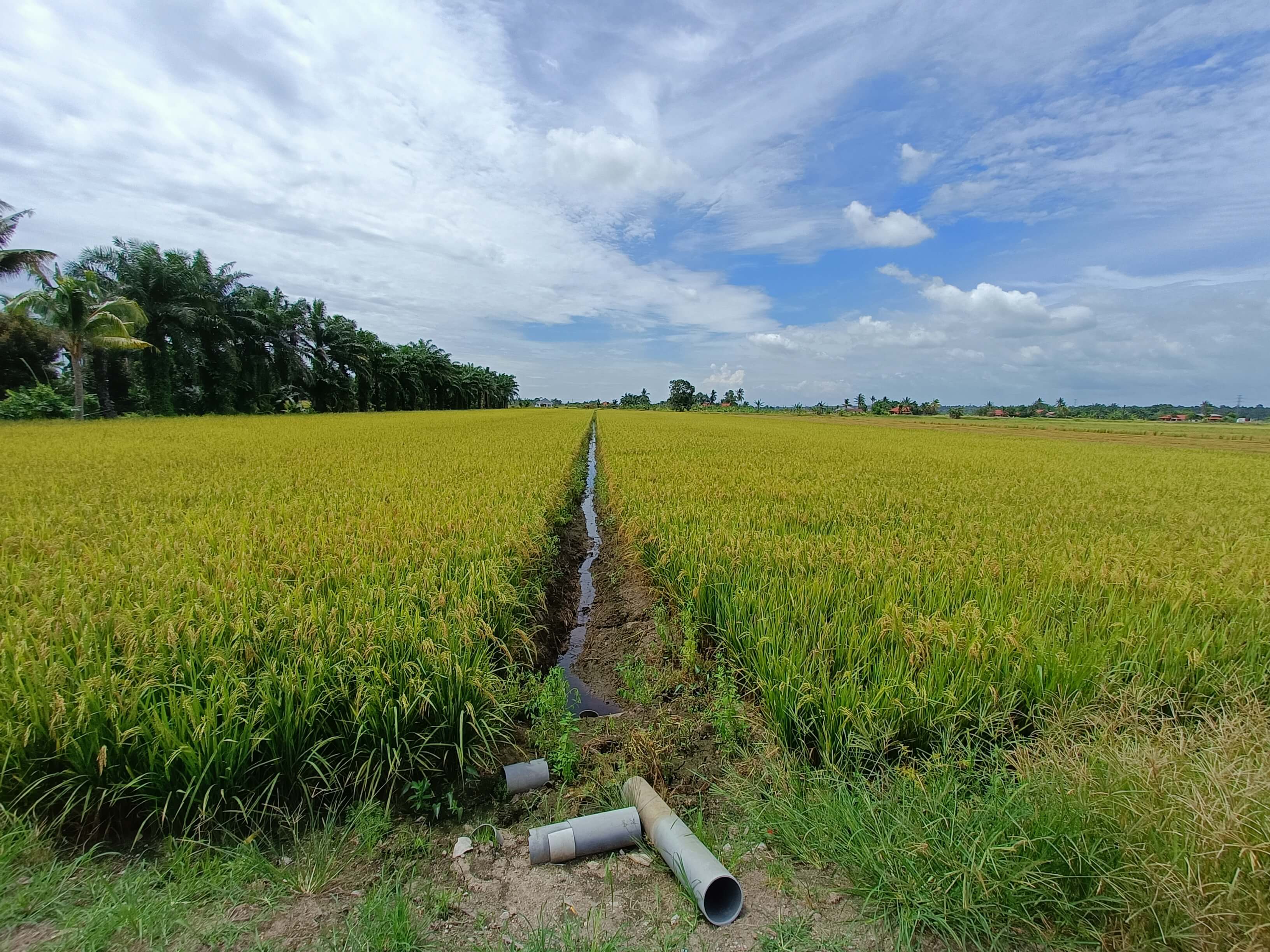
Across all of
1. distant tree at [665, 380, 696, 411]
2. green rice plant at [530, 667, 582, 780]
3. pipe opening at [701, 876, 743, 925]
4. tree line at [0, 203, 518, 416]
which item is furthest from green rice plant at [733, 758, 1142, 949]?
distant tree at [665, 380, 696, 411]

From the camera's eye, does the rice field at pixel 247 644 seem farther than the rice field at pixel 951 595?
No

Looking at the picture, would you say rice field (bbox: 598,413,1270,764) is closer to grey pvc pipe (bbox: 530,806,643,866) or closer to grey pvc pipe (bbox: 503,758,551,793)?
grey pvc pipe (bbox: 530,806,643,866)

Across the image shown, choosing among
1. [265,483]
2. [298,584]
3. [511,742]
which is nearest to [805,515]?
[511,742]

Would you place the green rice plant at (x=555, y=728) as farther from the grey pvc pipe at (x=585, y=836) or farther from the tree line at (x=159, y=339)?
the tree line at (x=159, y=339)

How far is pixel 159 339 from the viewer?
2691cm

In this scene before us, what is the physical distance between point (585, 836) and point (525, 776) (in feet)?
1.84

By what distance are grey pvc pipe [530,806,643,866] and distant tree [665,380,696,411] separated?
10324 cm

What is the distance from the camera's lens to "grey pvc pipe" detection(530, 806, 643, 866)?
2047mm

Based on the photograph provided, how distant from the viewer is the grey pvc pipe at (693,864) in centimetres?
177

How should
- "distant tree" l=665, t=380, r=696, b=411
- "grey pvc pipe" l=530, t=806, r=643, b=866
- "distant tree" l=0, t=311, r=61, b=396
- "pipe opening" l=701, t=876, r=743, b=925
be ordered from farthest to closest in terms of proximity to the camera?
"distant tree" l=665, t=380, r=696, b=411
"distant tree" l=0, t=311, r=61, b=396
"grey pvc pipe" l=530, t=806, r=643, b=866
"pipe opening" l=701, t=876, r=743, b=925

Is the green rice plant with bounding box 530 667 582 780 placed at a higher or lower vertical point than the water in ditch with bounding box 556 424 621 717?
higher

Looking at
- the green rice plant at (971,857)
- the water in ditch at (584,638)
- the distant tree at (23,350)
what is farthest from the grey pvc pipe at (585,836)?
the distant tree at (23,350)

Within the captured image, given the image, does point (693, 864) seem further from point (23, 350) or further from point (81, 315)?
point (23, 350)

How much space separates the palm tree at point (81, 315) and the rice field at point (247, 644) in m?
20.6
